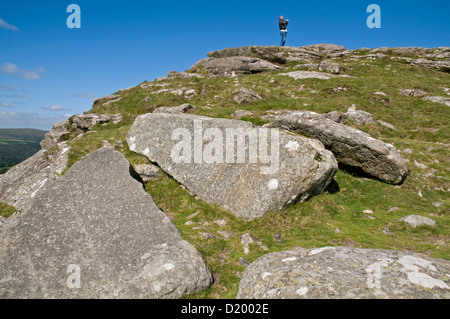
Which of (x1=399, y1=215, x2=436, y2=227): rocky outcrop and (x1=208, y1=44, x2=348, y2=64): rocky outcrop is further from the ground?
(x1=208, y1=44, x2=348, y2=64): rocky outcrop

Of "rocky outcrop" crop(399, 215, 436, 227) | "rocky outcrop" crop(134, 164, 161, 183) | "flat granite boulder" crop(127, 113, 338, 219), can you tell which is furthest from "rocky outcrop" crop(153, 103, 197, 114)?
"rocky outcrop" crop(399, 215, 436, 227)

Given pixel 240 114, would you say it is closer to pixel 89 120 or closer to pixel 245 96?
pixel 245 96

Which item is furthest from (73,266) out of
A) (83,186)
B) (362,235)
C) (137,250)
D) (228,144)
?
(362,235)

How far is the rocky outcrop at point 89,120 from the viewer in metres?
26.7

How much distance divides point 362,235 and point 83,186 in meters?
13.8

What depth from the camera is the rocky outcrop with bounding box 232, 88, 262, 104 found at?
2836cm

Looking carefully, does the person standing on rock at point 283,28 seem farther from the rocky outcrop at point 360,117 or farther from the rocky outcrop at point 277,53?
the rocky outcrop at point 360,117

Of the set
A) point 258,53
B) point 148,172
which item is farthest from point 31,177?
point 258,53

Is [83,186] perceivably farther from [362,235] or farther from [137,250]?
[362,235]

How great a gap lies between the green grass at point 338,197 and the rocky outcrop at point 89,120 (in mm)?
847

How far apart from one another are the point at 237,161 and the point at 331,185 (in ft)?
20.5

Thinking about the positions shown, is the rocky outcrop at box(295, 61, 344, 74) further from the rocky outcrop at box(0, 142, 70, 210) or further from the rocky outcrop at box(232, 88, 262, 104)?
the rocky outcrop at box(0, 142, 70, 210)

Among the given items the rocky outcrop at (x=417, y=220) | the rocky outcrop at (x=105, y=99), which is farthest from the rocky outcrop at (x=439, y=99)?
the rocky outcrop at (x=105, y=99)

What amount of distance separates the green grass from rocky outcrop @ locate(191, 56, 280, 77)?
402 inches
